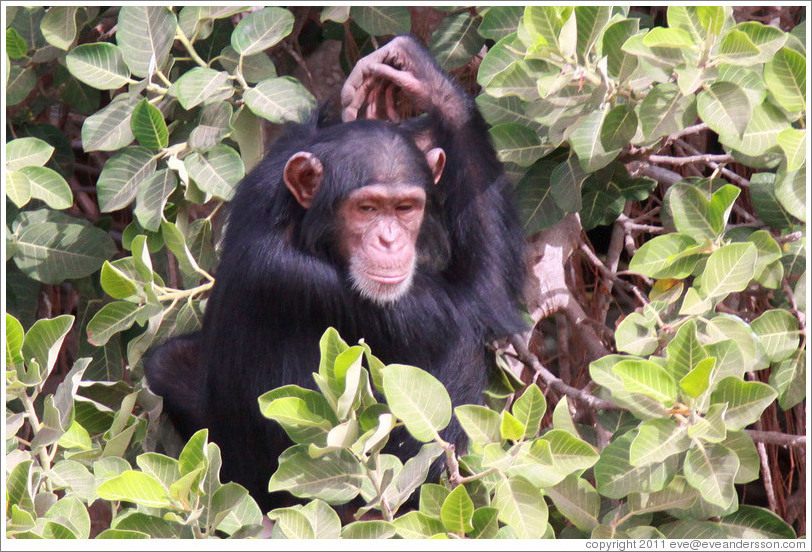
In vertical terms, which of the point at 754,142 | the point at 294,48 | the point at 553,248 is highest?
the point at 294,48

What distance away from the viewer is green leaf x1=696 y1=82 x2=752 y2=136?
2.35m

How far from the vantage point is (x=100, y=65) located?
2957 mm

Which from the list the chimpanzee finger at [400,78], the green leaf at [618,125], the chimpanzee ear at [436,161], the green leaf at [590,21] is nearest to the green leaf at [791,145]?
A: the green leaf at [618,125]

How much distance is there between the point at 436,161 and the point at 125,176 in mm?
994

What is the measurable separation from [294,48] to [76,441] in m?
1.88

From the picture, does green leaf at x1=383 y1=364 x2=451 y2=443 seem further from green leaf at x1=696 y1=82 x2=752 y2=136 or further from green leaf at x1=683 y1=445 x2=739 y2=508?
green leaf at x1=696 y1=82 x2=752 y2=136

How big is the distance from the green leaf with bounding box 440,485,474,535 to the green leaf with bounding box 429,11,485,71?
1.67 meters

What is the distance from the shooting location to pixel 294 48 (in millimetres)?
3801

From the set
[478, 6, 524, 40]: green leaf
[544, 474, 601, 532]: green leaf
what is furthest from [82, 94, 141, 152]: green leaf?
[544, 474, 601, 532]: green leaf

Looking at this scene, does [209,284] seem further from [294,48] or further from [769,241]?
[769,241]

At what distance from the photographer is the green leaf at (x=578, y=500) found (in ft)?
7.33

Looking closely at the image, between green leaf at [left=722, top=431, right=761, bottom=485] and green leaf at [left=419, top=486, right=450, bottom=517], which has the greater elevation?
green leaf at [left=722, top=431, right=761, bottom=485]

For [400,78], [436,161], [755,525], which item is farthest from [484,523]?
[400,78]

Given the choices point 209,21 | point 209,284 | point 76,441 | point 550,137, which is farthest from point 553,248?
point 76,441
